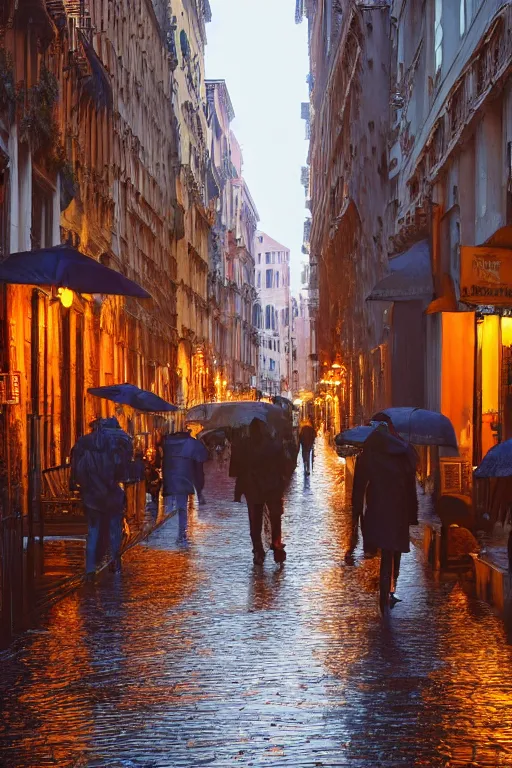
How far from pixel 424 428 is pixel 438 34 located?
10.3 metres

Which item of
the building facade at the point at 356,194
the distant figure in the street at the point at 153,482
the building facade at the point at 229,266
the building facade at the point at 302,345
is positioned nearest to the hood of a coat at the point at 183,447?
the distant figure in the street at the point at 153,482

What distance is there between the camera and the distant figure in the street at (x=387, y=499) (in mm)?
11562

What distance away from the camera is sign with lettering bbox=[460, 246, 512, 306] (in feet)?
57.0

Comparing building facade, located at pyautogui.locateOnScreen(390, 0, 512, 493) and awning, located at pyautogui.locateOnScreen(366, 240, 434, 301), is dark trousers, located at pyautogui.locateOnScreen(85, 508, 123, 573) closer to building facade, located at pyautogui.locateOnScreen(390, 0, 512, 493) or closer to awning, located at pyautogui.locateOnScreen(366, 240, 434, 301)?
building facade, located at pyautogui.locateOnScreen(390, 0, 512, 493)

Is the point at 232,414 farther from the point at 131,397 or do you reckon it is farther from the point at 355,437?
the point at 355,437

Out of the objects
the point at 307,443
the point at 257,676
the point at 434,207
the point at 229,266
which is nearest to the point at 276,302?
the point at 229,266

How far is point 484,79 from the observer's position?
18.6 m

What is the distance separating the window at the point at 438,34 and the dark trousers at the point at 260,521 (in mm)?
11864

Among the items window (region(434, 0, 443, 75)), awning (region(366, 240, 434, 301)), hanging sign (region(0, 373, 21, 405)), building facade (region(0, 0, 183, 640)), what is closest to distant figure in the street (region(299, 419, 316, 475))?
building facade (region(0, 0, 183, 640))

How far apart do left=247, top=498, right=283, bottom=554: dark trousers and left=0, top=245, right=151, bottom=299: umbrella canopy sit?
382 centimetres

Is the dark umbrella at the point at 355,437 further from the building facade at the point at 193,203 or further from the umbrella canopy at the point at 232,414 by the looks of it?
the building facade at the point at 193,203

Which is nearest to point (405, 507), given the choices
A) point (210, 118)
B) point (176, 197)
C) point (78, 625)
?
point (78, 625)

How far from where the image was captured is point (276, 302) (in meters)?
168

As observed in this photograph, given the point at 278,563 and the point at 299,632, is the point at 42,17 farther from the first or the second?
the point at 299,632
